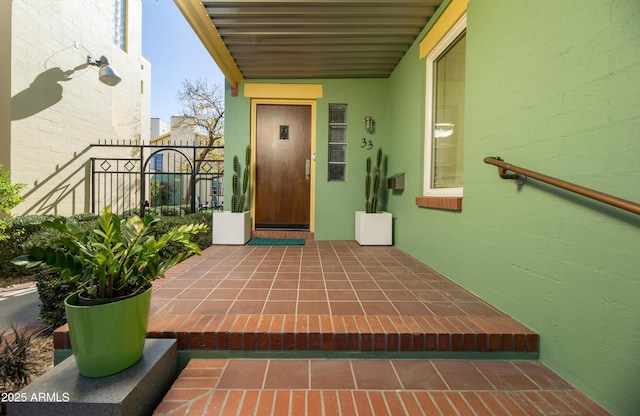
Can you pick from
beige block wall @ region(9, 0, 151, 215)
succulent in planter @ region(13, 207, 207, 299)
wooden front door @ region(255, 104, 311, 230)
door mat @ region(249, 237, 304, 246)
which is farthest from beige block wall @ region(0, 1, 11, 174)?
succulent in planter @ region(13, 207, 207, 299)

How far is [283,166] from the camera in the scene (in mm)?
4613

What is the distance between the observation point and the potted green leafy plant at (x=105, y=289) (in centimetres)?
111

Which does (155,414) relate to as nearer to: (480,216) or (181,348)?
(181,348)

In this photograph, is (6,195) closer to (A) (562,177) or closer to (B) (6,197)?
(B) (6,197)

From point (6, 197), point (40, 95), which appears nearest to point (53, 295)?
point (6, 197)

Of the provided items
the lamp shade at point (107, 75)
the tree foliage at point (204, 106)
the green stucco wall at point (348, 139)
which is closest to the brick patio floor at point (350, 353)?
the green stucco wall at point (348, 139)

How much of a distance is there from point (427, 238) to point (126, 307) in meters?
2.63

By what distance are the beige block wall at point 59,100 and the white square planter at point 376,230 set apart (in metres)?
5.11

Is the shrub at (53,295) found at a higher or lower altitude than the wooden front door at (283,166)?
lower

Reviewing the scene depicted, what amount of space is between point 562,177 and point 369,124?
327 cm

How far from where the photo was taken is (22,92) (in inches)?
166

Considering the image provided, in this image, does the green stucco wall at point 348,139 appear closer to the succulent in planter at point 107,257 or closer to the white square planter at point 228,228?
the white square planter at point 228,228

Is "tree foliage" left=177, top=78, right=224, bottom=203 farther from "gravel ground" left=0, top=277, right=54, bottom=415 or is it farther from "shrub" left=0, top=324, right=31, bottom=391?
"shrub" left=0, top=324, right=31, bottom=391

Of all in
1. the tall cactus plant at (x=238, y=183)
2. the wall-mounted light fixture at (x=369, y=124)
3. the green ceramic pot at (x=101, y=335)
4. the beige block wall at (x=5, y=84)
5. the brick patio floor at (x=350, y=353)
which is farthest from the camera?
the wall-mounted light fixture at (x=369, y=124)
